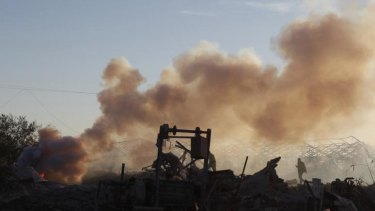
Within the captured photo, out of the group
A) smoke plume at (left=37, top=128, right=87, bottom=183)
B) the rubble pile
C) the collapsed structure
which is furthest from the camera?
smoke plume at (left=37, top=128, right=87, bottom=183)

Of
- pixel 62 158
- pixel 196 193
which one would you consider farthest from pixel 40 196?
pixel 62 158

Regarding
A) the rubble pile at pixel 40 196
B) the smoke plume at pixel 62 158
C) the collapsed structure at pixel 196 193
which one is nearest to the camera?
the collapsed structure at pixel 196 193

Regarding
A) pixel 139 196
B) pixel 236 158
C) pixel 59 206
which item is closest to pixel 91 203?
Result: pixel 59 206

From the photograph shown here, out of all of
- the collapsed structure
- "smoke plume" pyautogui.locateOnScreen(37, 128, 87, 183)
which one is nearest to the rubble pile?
the collapsed structure

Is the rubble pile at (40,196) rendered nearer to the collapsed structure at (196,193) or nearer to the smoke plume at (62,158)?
the collapsed structure at (196,193)

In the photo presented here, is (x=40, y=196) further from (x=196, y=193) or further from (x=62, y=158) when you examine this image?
(x=62, y=158)

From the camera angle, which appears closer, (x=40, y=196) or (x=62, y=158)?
(x=40, y=196)

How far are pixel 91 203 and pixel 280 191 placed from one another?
30.1 feet

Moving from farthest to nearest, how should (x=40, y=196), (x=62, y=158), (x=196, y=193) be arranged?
(x=62, y=158) → (x=40, y=196) → (x=196, y=193)

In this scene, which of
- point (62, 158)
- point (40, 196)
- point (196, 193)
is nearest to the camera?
point (196, 193)

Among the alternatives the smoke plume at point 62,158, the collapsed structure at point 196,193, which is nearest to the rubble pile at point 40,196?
the collapsed structure at point 196,193

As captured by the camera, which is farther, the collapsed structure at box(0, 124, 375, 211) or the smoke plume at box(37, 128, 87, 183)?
the smoke plume at box(37, 128, 87, 183)

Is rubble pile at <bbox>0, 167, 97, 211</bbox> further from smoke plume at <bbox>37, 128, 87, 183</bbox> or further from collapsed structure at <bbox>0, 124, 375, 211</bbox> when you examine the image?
smoke plume at <bbox>37, 128, 87, 183</bbox>

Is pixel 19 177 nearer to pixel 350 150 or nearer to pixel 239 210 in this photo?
pixel 239 210
